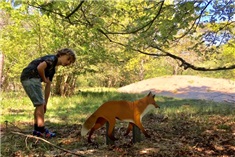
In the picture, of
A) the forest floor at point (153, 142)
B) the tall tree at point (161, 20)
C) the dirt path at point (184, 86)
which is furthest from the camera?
the dirt path at point (184, 86)

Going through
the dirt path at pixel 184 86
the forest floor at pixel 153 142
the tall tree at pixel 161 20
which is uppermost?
the tall tree at pixel 161 20

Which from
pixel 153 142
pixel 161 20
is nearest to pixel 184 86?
pixel 161 20

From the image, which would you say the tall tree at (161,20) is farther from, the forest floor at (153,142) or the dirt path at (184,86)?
the dirt path at (184,86)

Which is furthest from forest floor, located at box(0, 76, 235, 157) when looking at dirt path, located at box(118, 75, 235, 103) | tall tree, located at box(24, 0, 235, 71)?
dirt path, located at box(118, 75, 235, 103)

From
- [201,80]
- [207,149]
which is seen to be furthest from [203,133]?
[201,80]

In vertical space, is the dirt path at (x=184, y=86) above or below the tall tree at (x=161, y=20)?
below

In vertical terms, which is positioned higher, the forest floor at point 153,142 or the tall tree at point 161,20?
the tall tree at point 161,20

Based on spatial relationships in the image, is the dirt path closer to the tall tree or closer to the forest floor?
the tall tree

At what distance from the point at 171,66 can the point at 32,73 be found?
80.9 ft

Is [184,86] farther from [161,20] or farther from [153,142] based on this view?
[153,142]

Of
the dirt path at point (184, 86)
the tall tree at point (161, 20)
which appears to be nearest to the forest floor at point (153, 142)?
the tall tree at point (161, 20)

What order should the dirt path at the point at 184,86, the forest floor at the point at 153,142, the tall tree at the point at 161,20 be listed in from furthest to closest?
the dirt path at the point at 184,86 → the tall tree at the point at 161,20 → the forest floor at the point at 153,142

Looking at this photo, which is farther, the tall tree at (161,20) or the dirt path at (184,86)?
the dirt path at (184,86)

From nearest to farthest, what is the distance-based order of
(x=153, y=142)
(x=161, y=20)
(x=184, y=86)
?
(x=153, y=142), (x=161, y=20), (x=184, y=86)
